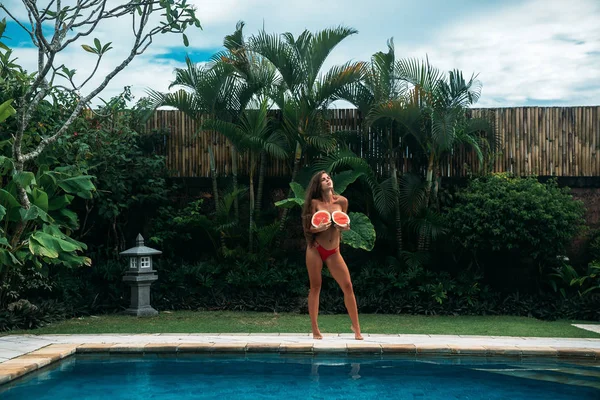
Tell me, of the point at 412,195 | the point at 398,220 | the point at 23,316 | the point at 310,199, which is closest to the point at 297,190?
the point at 398,220

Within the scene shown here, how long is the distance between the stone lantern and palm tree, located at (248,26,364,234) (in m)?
2.28

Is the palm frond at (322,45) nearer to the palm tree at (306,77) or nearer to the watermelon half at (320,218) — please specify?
the palm tree at (306,77)

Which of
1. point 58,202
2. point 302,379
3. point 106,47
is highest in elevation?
point 106,47

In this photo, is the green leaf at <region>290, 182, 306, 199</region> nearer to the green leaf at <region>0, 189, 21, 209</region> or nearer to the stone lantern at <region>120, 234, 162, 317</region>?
the stone lantern at <region>120, 234, 162, 317</region>

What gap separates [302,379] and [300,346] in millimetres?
902

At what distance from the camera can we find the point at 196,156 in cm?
1245

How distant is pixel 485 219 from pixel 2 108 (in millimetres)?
6689

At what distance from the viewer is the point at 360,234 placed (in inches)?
412

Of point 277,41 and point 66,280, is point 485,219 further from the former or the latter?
point 66,280

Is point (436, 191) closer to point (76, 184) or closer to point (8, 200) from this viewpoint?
point (76, 184)

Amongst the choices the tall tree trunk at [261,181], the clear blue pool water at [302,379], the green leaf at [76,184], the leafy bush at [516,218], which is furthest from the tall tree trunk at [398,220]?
the green leaf at [76,184]

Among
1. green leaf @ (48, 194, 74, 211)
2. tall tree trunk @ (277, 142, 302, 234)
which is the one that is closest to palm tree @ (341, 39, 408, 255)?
tall tree trunk @ (277, 142, 302, 234)

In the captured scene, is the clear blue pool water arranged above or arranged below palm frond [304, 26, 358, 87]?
below

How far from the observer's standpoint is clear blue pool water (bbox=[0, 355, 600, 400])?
584 cm
